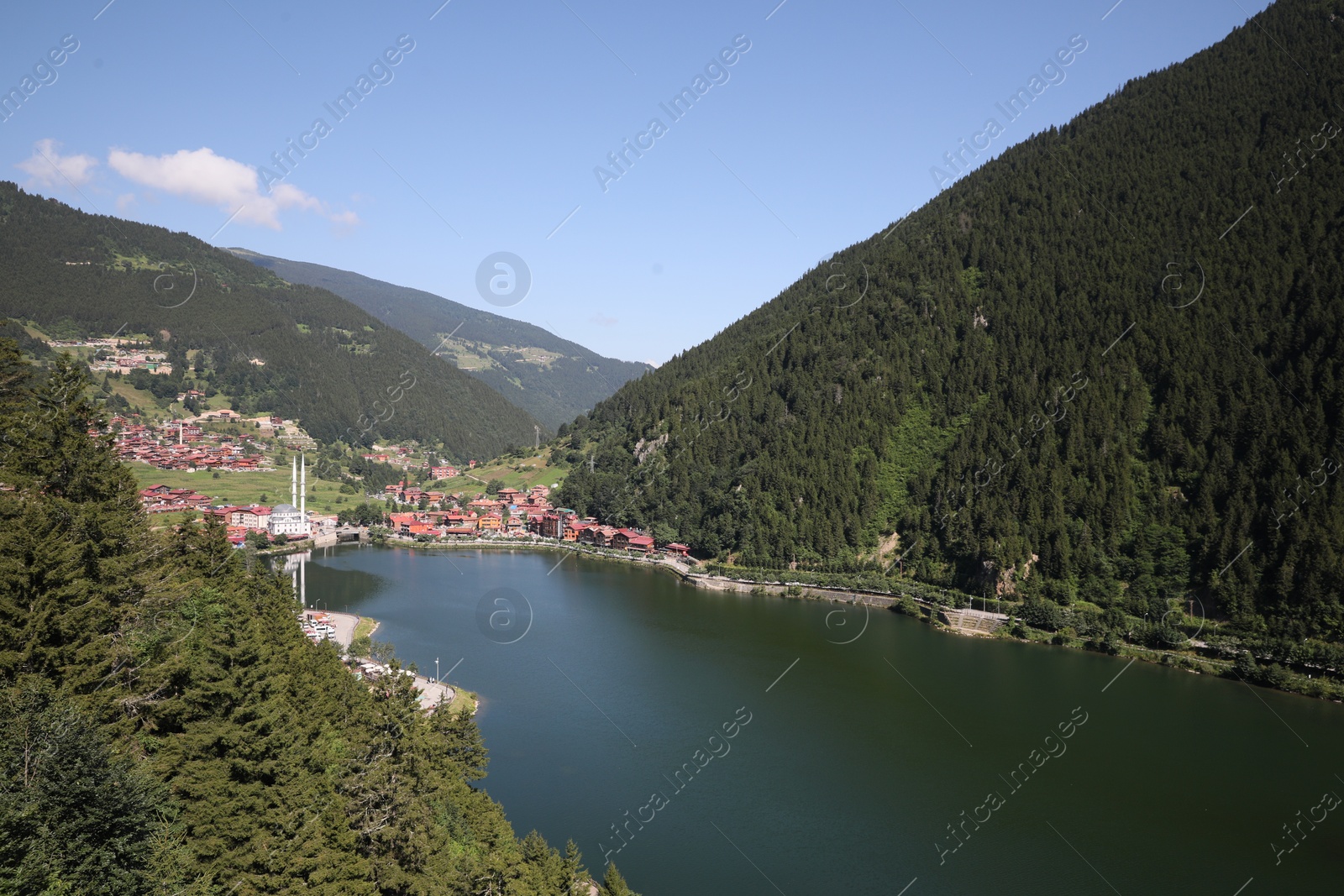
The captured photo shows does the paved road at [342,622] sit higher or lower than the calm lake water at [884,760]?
higher

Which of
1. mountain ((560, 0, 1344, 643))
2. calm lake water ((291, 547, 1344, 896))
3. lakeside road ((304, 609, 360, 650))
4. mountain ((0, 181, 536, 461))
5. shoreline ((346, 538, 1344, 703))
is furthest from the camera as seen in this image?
mountain ((0, 181, 536, 461))

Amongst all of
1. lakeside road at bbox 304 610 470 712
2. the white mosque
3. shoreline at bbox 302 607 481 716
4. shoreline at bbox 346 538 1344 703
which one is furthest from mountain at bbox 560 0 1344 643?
lakeside road at bbox 304 610 470 712

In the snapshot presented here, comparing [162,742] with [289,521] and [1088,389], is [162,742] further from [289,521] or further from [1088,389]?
[289,521]

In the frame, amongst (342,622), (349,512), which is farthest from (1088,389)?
(349,512)

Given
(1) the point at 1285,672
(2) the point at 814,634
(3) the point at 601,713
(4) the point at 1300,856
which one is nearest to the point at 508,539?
(2) the point at 814,634

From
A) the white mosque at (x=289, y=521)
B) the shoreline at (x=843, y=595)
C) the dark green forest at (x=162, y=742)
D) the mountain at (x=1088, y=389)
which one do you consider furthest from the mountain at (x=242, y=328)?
the dark green forest at (x=162, y=742)

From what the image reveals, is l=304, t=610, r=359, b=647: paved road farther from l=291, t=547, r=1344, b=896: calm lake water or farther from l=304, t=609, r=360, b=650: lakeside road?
l=291, t=547, r=1344, b=896: calm lake water

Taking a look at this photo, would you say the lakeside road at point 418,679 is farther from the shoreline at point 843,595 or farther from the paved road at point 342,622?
the shoreline at point 843,595

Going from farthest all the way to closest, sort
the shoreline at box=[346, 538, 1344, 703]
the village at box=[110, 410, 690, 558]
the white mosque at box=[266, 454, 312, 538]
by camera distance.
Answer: the village at box=[110, 410, 690, 558]
the white mosque at box=[266, 454, 312, 538]
the shoreline at box=[346, 538, 1344, 703]
